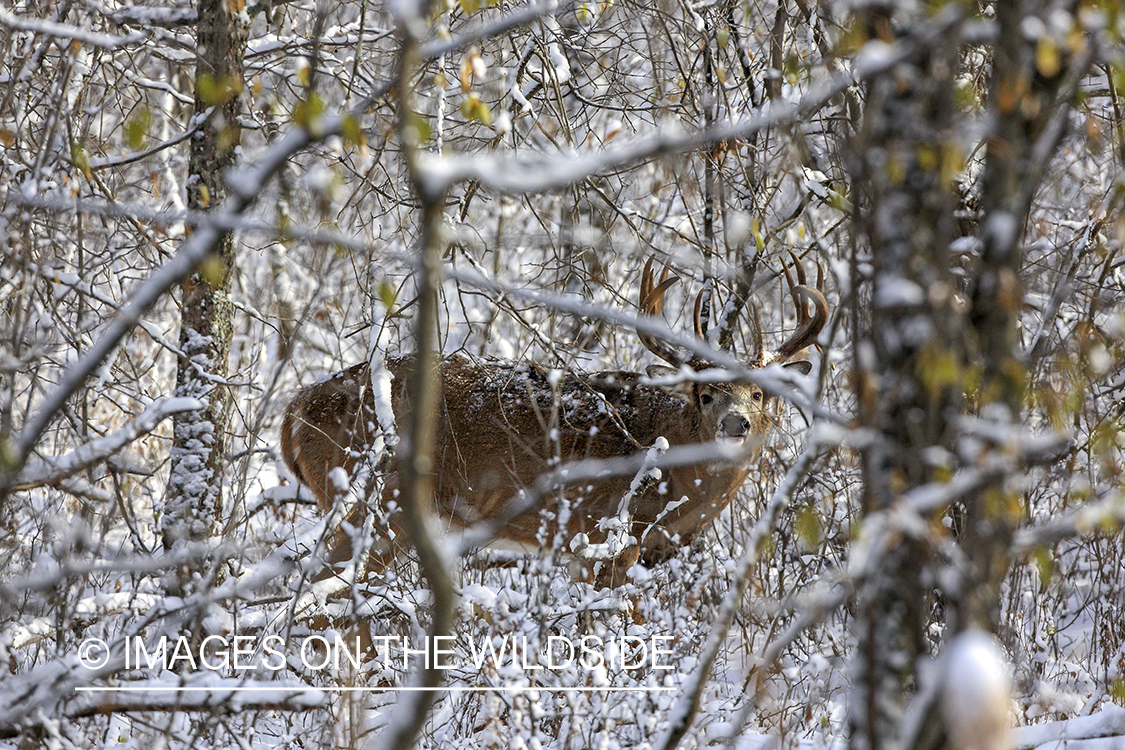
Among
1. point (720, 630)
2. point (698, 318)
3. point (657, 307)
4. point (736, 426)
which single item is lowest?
point (720, 630)

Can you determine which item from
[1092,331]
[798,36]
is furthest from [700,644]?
[798,36]

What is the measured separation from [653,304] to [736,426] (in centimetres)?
89

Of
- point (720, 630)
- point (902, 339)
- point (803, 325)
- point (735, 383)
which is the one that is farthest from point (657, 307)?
point (902, 339)

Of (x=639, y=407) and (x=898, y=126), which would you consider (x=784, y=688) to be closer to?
(x=639, y=407)

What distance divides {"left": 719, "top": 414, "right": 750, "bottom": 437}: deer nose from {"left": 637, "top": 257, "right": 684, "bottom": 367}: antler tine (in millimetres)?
472

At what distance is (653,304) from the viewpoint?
578 cm

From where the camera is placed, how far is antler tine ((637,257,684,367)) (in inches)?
219

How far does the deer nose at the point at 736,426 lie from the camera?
18.3 feet

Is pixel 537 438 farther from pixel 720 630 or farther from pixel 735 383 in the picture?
pixel 720 630

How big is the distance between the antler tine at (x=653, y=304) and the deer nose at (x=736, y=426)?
47 centimetres

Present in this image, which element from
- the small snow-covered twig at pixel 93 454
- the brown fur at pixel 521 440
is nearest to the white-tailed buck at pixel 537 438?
the brown fur at pixel 521 440

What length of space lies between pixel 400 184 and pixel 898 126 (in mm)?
4745

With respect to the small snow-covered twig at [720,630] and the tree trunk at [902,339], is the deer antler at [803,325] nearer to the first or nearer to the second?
the small snow-covered twig at [720,630]

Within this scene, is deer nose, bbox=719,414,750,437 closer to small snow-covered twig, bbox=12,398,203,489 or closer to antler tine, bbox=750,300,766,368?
antler tine, bbox=750,300,766,368
